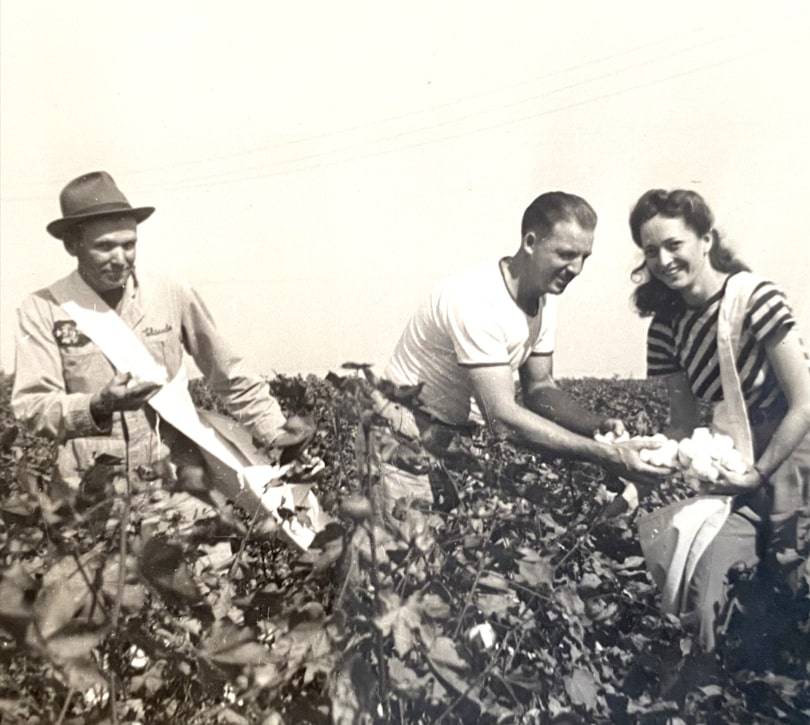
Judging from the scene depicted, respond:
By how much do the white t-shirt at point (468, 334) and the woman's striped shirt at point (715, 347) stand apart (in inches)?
13.7

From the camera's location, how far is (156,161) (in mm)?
2807

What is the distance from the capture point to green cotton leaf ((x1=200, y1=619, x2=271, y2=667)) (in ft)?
7.45

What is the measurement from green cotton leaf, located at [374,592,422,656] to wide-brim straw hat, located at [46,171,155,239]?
1422mm

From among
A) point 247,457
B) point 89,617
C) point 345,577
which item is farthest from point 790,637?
point 89,617

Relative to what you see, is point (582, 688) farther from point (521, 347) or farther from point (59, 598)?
Result: point (59, 598)

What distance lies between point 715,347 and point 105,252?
1.92 m

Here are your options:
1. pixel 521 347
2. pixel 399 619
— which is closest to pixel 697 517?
pixel 521 347

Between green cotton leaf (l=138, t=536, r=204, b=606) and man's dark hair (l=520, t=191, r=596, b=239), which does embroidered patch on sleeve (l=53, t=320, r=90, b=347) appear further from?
man's dark hair (l=520, t=191, r=596, b=239)

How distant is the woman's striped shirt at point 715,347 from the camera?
8.70ft

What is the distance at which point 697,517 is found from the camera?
2.71 meters

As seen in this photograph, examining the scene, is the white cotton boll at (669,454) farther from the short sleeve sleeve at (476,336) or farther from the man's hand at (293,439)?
the man's hand at (293,439)

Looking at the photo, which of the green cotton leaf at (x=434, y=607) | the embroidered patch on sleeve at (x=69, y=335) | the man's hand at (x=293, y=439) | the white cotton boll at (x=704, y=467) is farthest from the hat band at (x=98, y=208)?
the white cotton boll at (x=704, y=467)

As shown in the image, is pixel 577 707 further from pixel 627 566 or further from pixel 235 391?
pixel 235 391

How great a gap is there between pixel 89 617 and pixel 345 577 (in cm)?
69
